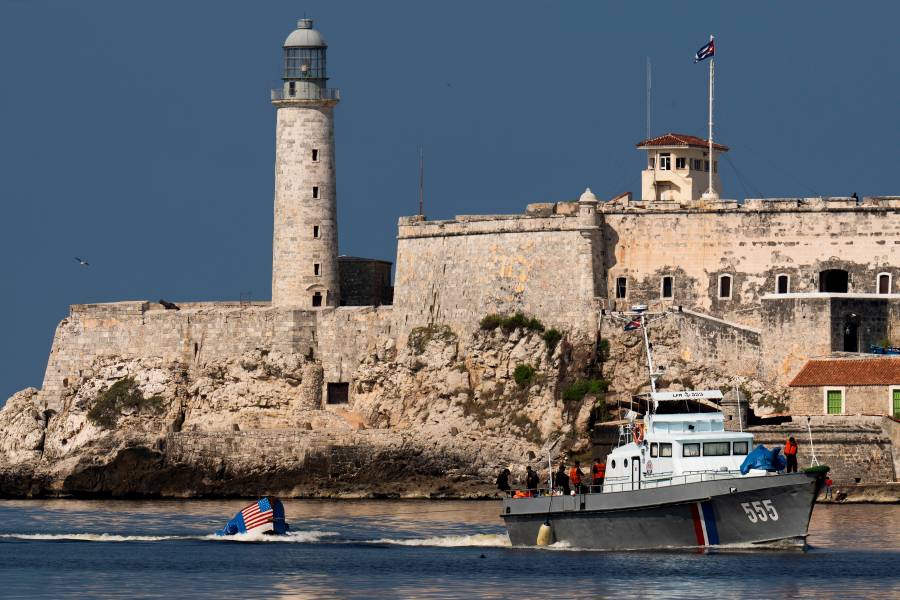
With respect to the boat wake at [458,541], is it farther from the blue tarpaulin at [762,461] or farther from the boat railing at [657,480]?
the blue tarpaulin at [762,461]

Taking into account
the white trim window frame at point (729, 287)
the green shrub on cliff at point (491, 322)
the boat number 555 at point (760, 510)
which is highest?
the white trim window frame at point (729, 287)

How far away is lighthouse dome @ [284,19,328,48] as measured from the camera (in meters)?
73.6

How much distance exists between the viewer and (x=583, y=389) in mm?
65938

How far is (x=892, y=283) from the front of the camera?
216 feet

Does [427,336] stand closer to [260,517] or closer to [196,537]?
[260,517]

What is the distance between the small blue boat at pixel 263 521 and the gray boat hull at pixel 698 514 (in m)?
7.78

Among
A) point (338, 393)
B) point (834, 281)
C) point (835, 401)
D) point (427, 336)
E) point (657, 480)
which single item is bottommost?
point (657, 480)

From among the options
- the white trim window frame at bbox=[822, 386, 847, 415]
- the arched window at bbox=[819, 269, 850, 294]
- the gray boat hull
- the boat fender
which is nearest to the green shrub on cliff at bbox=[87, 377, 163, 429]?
the arched window at bbox=[819, 269, 850, 294]

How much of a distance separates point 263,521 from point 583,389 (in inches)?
565

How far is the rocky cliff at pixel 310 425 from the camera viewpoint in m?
66.1

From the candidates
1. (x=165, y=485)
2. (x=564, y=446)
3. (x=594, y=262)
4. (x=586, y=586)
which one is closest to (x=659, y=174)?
(x=594, y=262)

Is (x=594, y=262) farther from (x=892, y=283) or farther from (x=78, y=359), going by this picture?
(x=78, y=359)

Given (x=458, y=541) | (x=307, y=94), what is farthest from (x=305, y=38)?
(x=458, y=541)

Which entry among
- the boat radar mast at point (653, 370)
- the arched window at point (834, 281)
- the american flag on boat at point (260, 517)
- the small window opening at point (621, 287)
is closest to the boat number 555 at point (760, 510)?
the boat radar mast at point (653, 370)
